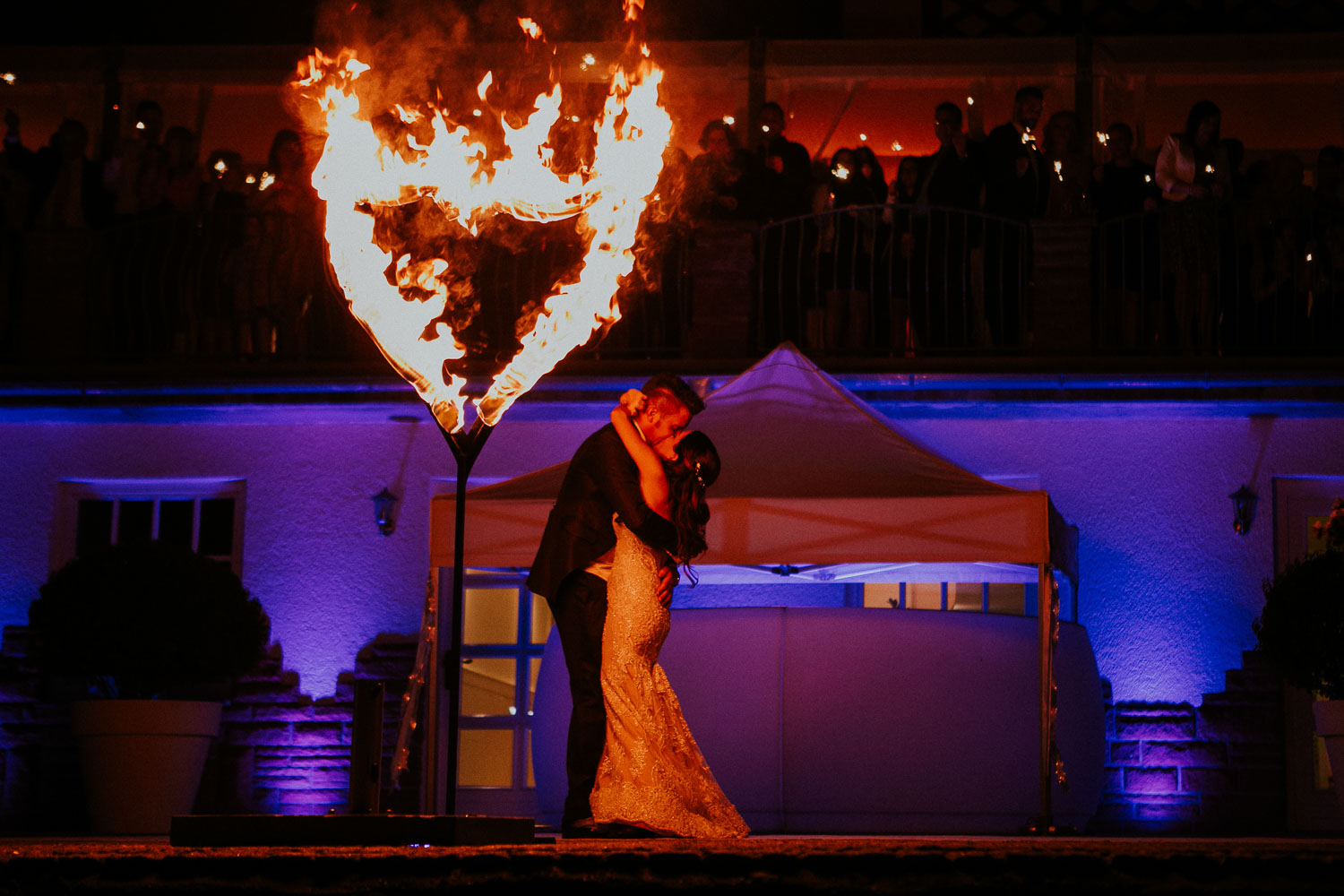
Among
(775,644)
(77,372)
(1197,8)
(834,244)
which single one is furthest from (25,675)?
(1197,8)

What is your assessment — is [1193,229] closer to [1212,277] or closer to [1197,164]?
[1212,277]

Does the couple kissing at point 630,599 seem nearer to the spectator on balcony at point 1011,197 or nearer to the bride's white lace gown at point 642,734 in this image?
the bride's white lace gown at point 642,734

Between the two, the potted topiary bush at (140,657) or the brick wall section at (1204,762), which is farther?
the brick wall section at (1204,762)

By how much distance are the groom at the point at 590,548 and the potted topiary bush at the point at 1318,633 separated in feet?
13.4

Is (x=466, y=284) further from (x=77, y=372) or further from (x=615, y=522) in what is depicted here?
(x=615, y=522)

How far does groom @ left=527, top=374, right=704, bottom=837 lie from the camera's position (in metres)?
5.89

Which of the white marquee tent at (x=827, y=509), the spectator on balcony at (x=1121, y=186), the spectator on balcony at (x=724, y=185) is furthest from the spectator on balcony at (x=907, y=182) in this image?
the white marquee tent at (x=827, y=509)

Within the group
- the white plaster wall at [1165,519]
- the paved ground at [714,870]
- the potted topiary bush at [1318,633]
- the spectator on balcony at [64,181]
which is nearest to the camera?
the paved ground at [714,870]

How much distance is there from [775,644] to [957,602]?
10.7 feet

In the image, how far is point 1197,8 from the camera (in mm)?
13906

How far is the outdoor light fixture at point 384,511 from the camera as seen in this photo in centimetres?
1099

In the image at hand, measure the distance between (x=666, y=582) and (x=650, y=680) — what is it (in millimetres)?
365

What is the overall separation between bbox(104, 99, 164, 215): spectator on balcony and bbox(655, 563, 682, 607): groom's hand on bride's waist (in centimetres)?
717

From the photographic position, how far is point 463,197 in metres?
7.28
